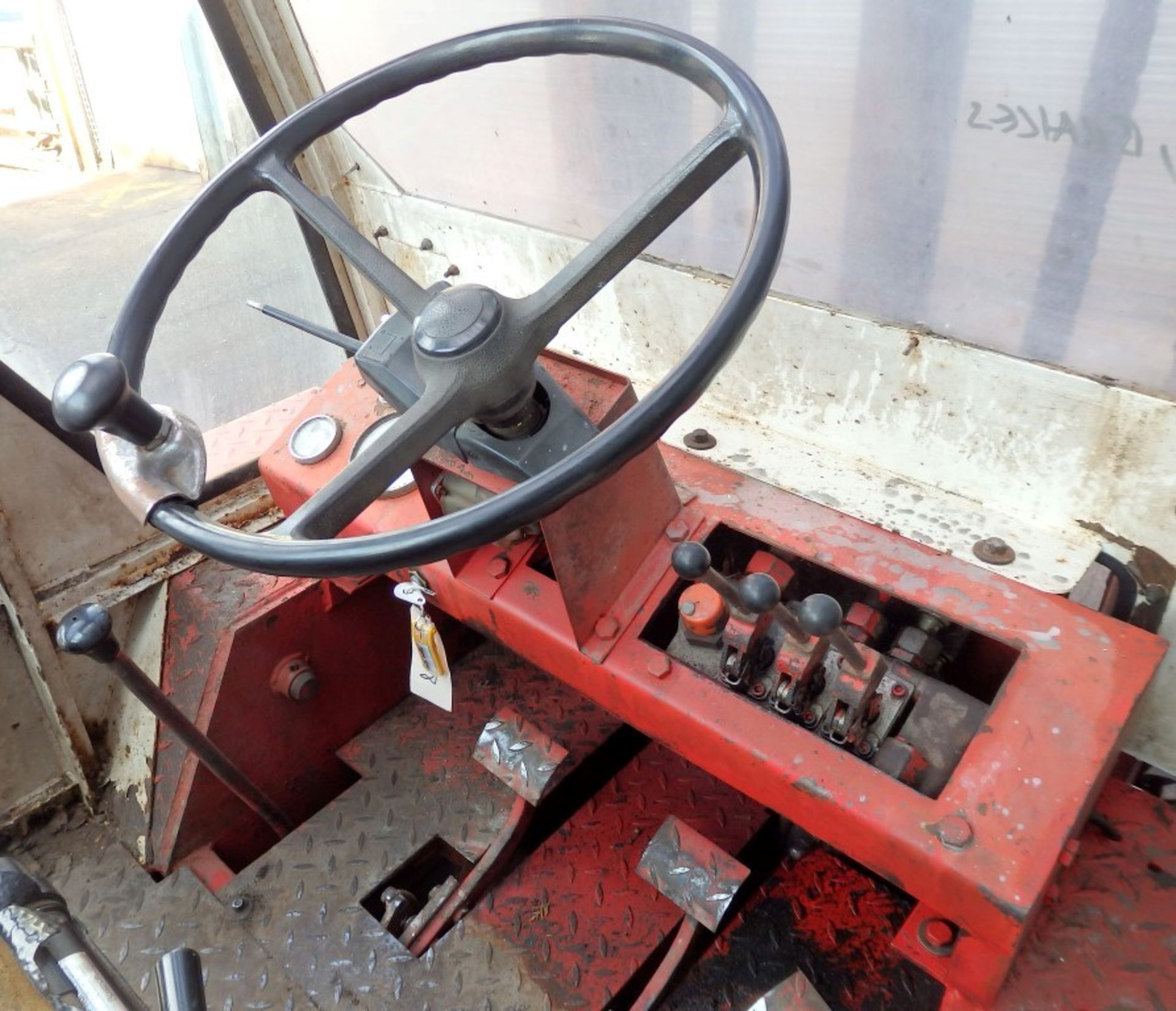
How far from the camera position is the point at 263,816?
1563 mm

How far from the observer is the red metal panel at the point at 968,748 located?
83cm

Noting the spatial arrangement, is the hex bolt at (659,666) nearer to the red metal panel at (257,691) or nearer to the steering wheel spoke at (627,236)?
the steering wheel spoke at (627,236)

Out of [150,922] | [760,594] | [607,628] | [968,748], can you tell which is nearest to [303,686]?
[150,922]

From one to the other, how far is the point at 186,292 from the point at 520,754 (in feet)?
4.22

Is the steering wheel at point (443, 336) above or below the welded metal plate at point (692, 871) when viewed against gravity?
above

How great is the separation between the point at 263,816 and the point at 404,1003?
446 millimetres

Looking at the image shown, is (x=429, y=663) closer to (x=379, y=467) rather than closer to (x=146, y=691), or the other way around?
(x=146, y=691)

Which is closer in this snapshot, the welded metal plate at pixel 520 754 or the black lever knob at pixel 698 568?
the black lever knob at pixel 698 568

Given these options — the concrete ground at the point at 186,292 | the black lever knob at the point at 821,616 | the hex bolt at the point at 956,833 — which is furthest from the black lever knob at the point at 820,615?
the concrete ground at the point at 186,292

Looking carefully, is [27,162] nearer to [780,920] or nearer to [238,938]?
[238,938]

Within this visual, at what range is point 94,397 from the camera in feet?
2.37

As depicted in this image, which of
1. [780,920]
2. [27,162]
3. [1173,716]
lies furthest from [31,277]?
[1173,716]

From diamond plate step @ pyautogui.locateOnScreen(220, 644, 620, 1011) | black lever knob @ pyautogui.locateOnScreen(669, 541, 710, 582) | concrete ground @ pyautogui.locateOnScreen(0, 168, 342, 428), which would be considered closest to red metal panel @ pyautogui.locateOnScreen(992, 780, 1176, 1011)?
black lever knob @ pyautogui.locateOnScreen(669, 541, 710, 582)

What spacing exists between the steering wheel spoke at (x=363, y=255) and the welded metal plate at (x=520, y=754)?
29.1 inches
